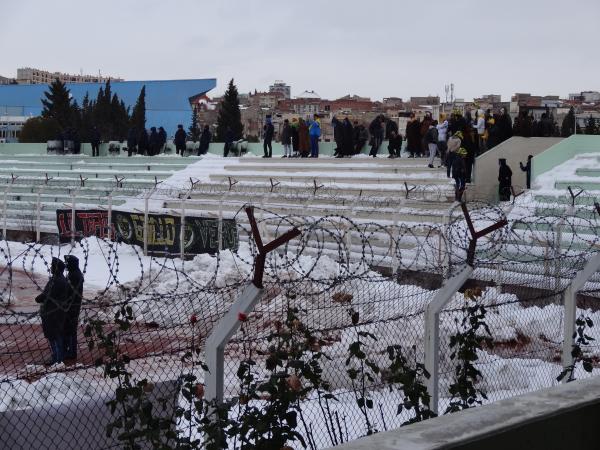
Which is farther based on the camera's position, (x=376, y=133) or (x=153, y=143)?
(x=153, y=143)

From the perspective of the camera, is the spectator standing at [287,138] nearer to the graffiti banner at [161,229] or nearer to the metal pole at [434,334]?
the graffiti banner at [161,229]

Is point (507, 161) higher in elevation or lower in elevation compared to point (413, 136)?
lower

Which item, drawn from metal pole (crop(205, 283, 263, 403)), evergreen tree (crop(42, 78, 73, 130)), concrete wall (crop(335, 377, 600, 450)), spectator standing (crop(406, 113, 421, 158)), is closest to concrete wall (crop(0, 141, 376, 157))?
spectator standing (crop(406, 113, 421, 158))

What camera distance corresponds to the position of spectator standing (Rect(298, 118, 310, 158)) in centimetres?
2847

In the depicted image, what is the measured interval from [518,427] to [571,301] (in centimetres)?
426

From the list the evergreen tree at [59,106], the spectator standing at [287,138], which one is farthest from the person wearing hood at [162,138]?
the evergreen tree at [59,106]

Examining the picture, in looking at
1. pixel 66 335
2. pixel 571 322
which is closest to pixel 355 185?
pixel 66 335

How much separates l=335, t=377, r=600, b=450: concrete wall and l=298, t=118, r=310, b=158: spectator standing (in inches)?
974

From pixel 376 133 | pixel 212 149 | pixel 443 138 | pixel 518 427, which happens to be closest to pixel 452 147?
pixel 443 138

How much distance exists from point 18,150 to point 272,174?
14.5m

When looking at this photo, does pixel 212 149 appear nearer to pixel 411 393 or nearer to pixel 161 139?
pixel 161 139

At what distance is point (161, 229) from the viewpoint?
21047mm

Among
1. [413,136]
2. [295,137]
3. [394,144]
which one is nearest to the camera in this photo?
[413,136]

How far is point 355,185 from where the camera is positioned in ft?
79.8
